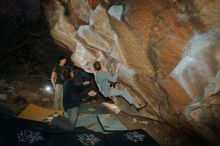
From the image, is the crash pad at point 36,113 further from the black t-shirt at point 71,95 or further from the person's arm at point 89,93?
the person's arm at point 89,93

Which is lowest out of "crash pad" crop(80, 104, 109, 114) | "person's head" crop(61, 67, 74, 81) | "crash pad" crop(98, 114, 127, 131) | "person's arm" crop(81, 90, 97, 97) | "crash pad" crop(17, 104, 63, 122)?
"crash pad" crop(98, 114, 127, 131)

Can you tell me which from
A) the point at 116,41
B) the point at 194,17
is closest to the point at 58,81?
the point at 116,41

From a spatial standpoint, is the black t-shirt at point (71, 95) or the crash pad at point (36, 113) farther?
the crash pad at point (36, 113)

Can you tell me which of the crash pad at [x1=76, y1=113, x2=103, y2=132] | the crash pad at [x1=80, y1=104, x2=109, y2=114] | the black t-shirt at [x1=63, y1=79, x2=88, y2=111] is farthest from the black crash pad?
the crash pad at [x1=80, y1=104, x2=109, y2=114]

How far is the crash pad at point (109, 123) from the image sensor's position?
6594mm

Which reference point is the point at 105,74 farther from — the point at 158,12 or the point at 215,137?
the point at 215,137

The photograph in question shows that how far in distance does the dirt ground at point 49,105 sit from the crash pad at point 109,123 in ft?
0.69

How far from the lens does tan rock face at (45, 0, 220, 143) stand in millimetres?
4918

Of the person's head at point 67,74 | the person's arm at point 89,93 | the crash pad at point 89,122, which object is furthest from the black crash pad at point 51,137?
the person's head at point 67,74

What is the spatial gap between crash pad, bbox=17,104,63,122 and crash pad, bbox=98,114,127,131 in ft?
3.30

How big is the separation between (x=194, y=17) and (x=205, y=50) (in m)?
0.60

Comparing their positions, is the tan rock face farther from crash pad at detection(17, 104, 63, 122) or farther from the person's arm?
crash pad at detection(17, 104, 63, 122)

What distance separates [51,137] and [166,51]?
2.65 meters

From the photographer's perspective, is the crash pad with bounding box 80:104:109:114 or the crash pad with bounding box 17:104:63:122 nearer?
the crash pad with bounding box 17:104:63:122
